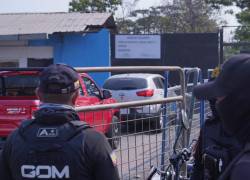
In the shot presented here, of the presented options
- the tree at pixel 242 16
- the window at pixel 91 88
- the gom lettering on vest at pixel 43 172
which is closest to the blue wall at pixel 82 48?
the tree at pixel 242 16

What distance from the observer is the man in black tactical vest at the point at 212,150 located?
300 centimetres

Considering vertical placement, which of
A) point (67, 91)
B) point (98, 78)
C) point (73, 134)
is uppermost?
point (67, 91)

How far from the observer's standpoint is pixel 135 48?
24.0m

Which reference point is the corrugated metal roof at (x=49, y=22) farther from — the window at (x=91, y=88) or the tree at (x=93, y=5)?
the tree at (x=93, y=5)

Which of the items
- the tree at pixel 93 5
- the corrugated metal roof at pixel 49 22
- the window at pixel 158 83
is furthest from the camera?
the tree at pixel 93 5

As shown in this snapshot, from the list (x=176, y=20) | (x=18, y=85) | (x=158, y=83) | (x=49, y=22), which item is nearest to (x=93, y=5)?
(x=176, y=20)

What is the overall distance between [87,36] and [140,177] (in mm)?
16976

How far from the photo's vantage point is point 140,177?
215 inches

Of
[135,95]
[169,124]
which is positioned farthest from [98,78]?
[169,124]

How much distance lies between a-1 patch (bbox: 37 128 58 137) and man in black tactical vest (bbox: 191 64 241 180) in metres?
0.70

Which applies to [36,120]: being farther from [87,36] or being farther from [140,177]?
[87,36]

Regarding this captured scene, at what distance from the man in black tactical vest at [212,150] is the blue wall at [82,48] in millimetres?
17483

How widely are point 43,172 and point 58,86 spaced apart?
1.40 ft

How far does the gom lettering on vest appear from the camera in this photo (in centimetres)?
280
